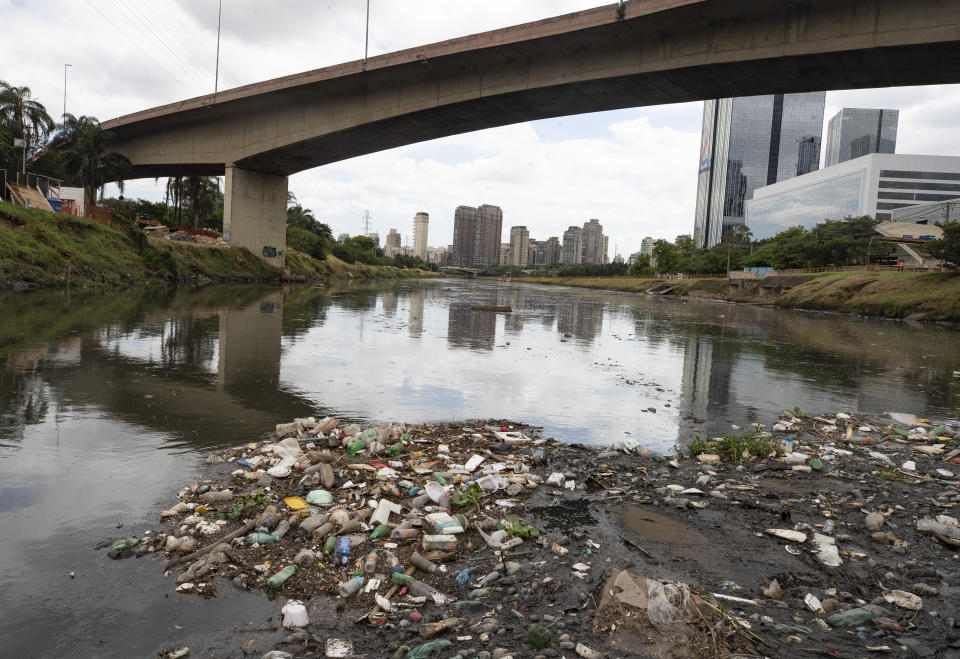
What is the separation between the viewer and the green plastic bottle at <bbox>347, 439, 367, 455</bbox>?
5371 millimetres

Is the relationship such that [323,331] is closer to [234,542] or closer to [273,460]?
[273,460]

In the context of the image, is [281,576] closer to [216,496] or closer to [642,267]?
Answer: [216,496]

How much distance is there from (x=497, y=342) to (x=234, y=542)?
1154cm

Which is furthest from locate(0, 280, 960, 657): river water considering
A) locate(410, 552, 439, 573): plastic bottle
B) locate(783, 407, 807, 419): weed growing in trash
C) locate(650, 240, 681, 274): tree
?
locate(650, 240, 681, 274): tree

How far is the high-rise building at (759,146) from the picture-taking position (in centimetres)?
16500

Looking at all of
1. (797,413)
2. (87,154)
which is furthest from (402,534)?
(87,154)

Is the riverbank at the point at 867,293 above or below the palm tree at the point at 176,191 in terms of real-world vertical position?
below

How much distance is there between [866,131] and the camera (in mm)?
187750

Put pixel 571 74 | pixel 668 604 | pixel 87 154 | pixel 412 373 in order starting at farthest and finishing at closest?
1. pixel 87 154
2. pixel 571 74
3. pixel 412 373
4. pixel 668 604

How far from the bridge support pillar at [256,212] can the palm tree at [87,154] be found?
27.9 ft

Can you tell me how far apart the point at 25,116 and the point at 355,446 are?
56797mm

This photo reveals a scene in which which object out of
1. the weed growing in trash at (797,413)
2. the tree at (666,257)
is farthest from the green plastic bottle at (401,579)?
the tree at (666,257)

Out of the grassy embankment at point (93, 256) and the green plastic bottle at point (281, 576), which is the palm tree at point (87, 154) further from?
the green plastic bottle at point (281, 576)

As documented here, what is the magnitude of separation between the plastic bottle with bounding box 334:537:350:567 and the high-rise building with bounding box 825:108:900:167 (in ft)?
744
